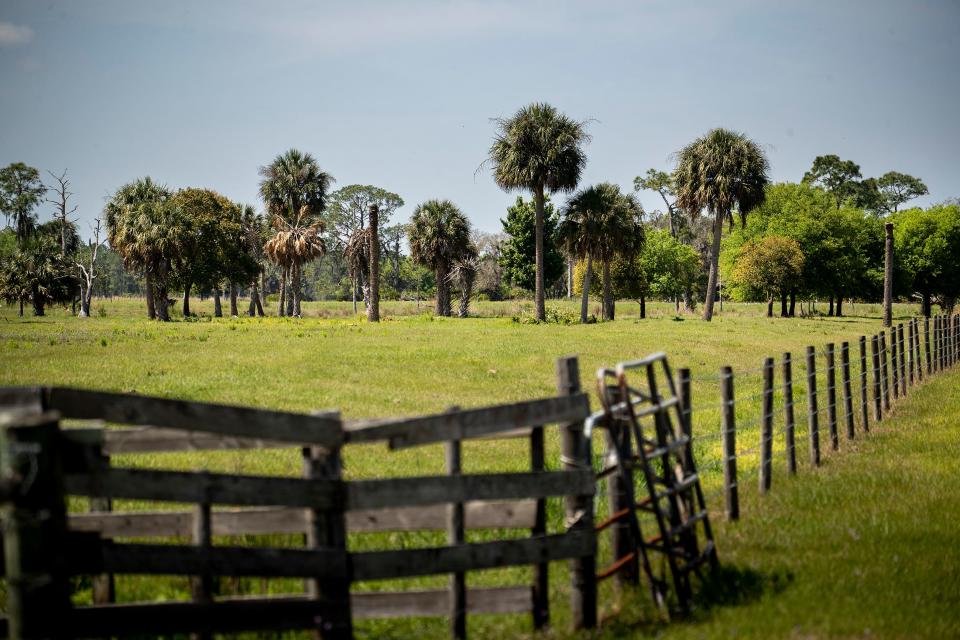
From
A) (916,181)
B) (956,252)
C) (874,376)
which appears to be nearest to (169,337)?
(874,376)

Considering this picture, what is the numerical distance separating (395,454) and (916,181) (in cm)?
13738

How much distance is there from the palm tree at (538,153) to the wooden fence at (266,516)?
177 ft

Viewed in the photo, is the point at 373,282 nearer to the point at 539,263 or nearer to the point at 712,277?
the point at 539,263

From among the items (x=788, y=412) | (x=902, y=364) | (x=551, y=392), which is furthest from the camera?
(x=551, y=392)

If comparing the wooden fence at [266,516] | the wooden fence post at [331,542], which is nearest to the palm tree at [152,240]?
the wooden fence at [266,516]

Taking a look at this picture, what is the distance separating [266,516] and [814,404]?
9151 mm

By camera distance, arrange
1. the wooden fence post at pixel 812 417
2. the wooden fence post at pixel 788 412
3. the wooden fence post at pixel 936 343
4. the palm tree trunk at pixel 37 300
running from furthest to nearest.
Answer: the palm tree trunk at pixel 37 300 → the wooden fence post at pixel 936 343 → the wooden fence post at pixel 812 417 → the wooden fence post at pixel 788 412

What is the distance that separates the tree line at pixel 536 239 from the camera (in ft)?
204

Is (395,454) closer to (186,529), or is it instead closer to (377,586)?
(377,586)

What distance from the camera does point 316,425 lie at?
4945 mm

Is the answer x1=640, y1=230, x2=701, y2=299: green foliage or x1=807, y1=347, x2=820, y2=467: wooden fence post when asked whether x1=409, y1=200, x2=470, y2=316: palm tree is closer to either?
x1=640, y1=230, x2=701, y2=299: green foliage

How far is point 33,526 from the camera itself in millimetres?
3547

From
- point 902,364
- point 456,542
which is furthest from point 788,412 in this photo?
point 902,364

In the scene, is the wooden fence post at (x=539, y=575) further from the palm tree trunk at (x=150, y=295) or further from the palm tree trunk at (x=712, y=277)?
the palm tree trunk at (x=150, y=295)
